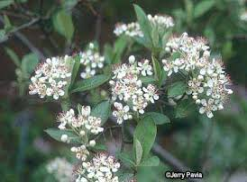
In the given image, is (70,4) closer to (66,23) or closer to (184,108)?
(66,23)

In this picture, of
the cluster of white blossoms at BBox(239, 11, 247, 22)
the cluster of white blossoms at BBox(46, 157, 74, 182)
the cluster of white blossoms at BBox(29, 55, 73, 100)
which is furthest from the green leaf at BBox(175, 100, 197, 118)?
the cluster of white blossoms at BBox(239, 11, 247, 22)

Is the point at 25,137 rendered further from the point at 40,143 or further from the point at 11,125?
the point at 40,143

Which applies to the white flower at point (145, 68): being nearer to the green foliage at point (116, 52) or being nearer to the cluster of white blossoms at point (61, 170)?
the green foliage at point (116, 52)

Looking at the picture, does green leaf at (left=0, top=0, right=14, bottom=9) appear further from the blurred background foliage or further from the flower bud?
the flower bud

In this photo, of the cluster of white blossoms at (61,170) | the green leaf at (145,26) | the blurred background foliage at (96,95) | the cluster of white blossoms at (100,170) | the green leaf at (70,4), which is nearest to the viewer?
the cluster of white blossoms at (100,170)

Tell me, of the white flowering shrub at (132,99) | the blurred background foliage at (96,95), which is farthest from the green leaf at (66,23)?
the white flowering shrub at (132,99)
